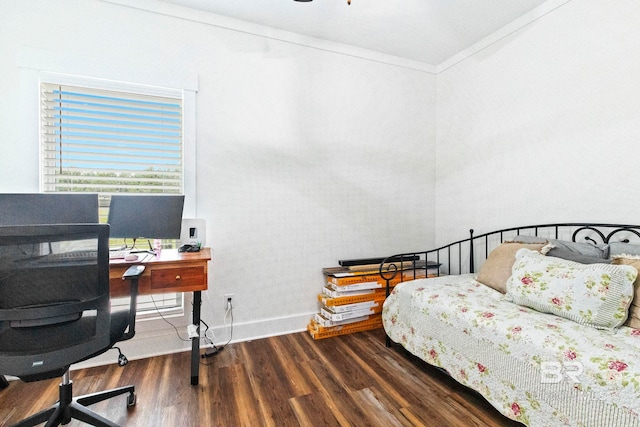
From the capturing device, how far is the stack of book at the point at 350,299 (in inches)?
101

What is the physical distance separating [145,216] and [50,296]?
2.66ft

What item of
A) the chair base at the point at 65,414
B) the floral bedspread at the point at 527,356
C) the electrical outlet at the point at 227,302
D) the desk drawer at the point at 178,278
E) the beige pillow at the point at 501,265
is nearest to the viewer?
the floral bedspread at the point at 527,356

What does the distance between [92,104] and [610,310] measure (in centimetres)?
333

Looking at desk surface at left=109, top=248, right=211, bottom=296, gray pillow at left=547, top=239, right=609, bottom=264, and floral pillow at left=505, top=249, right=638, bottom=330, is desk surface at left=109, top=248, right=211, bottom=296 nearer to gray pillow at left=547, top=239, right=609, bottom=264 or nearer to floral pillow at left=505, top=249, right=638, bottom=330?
floral pillow at left=505, top=249, right=638, bottom=330

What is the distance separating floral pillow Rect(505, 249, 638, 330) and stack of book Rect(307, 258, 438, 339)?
1095 millimetres

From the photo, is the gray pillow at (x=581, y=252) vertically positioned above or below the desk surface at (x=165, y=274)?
above

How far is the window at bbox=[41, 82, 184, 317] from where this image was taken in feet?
6.82

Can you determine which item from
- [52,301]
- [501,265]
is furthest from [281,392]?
[501,265]

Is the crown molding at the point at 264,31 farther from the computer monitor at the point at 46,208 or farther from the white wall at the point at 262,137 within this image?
the computer monitor at the point at 46,208

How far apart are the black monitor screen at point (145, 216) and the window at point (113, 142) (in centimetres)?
29

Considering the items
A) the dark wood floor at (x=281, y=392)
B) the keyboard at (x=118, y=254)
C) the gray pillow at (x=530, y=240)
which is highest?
the gray pillow at (x=530, y=240)

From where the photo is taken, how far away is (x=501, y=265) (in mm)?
2111

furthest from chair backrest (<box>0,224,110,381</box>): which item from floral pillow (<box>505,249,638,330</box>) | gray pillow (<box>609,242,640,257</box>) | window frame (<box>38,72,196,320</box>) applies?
gray pillow (<box>609,242,640,257</box>)
